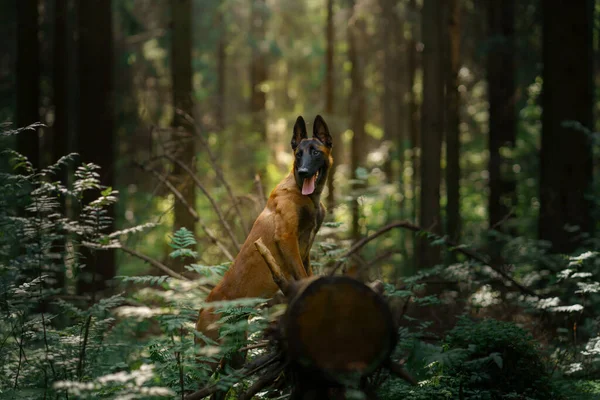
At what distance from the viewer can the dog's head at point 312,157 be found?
6.35 m

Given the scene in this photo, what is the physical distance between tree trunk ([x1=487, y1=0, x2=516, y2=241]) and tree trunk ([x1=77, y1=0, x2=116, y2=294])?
9.76 metres

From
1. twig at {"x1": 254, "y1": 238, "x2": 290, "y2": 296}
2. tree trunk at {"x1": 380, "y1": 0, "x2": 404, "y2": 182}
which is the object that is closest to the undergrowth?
twig at {"x1": 254, "y1": 238, "x2": 290, "y2": 296}

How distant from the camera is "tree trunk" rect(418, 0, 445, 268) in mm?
12719

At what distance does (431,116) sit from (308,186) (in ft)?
23.3

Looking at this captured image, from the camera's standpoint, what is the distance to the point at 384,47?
26141 mm

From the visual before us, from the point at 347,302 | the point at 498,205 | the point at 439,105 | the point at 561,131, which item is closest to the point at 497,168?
the point at 498,205

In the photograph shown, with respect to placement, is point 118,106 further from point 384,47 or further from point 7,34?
point 384,47

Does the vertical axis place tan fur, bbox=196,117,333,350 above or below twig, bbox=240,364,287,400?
above

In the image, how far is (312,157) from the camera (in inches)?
251

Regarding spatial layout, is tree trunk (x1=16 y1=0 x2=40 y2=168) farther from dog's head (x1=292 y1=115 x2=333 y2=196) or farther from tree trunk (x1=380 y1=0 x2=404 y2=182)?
tree trunk (x1=380 y1=0 x2=404 y2=182)

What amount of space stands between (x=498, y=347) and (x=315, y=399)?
2318 millimetres

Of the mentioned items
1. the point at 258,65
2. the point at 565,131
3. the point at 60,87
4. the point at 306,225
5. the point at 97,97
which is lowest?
the point at 306,225

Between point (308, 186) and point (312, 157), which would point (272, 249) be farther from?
point (312, 157)

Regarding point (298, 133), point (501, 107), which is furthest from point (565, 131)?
point (298, 133)
